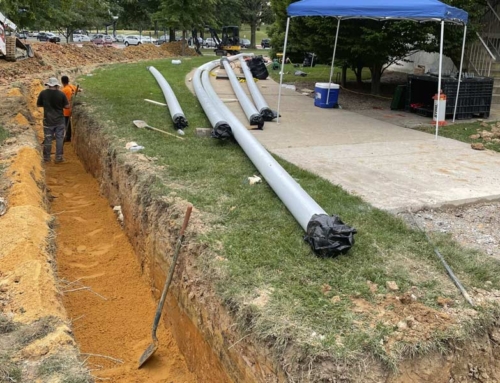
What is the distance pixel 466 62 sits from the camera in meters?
14.7

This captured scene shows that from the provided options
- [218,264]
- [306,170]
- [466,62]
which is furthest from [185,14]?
[218,264]

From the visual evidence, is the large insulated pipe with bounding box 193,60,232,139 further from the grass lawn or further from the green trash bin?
the green trash bin

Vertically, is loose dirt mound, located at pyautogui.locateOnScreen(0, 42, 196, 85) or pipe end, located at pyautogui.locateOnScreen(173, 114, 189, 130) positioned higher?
loose dirt mound, located at pyautogui.locateOnScreen(0, 42, 196, 85)

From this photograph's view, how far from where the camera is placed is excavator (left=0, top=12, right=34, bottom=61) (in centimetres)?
1795

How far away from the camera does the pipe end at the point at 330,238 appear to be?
4.59 m

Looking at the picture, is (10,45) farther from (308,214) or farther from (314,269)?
(314,269)

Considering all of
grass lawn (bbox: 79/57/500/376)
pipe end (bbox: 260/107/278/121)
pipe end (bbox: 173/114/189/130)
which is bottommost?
grass lawn (bbox: 79/57/500/376)

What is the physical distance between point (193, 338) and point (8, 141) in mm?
6044

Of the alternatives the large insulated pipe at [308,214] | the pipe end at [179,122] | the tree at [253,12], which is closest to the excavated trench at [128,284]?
the large insulated pipe at [308,214]

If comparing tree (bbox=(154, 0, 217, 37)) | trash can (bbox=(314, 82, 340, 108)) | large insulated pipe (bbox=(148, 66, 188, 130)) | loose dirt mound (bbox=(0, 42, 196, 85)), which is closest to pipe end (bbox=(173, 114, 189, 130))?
large insulated pipe (bbox=(148, 66, 188, 130))

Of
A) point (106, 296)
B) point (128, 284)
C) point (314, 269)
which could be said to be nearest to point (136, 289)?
point (128, 284)

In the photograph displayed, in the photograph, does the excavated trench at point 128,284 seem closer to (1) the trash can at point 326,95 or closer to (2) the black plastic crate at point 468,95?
(1) the trash can at point 326,95

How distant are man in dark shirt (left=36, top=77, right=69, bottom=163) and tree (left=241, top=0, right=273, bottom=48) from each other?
43.5m

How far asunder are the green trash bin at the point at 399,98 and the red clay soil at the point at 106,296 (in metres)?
8.72
